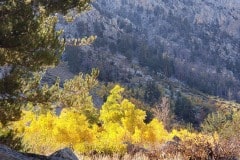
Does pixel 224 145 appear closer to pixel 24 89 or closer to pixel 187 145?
pixel 187 145

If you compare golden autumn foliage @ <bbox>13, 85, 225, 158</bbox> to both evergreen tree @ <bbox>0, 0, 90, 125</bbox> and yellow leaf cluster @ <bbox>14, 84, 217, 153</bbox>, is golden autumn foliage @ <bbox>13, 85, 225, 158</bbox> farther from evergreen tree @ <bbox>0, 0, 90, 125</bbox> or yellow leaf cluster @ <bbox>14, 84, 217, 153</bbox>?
evergreen tree @ <bbox>0, 0, 90, 125</bbox>

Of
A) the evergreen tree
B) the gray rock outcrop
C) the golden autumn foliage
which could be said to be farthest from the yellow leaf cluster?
the gray rock outcrop

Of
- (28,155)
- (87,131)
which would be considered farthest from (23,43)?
(87,131)

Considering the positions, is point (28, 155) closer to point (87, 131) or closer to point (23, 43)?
point (23, 43)

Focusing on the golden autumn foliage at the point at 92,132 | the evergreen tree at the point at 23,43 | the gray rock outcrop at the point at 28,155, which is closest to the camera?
the gray rock outcrop at the point at 28,155

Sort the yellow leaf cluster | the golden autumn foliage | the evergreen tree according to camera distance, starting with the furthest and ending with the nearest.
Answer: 1. the yellow leaf cluster
2. the golden autumn foliage
3. the evergreen tree

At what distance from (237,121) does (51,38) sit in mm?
76963

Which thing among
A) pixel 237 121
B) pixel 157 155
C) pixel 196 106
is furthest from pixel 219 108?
pixel 157 155

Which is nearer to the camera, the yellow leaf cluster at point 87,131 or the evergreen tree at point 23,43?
the evergreen tree at point 23,43

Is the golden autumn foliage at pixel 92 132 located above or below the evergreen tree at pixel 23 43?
below

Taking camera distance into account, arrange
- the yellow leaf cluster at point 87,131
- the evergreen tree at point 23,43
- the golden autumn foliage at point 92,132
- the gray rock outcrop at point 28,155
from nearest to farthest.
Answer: the gray rock outcrop at point 28,155, the evergreen tree at point 23,43, the golden autumn foliage at point 92,132, the yellow leaf cluster at point 87,131

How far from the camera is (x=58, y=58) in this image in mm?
14555

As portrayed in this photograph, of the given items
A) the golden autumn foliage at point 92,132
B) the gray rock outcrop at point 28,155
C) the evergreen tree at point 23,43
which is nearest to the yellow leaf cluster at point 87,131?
the golden autumn foliage at point 92,132

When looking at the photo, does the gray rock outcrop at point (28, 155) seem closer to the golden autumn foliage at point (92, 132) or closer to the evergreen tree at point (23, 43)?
the evergreen tree at point (23, 43)
